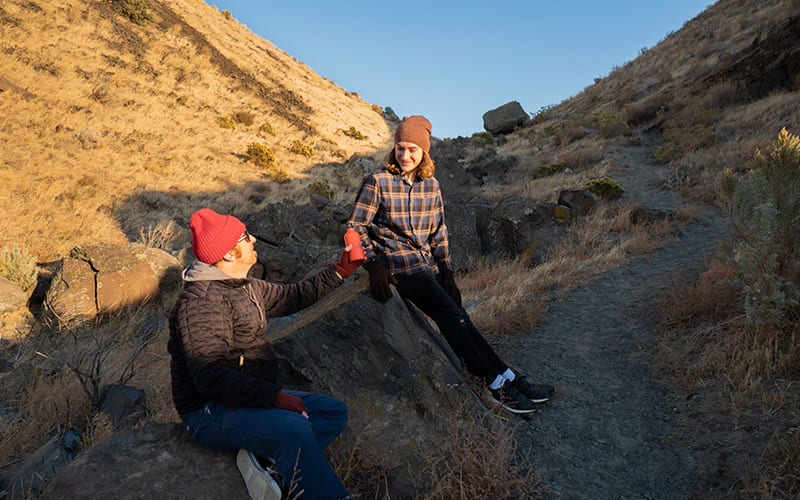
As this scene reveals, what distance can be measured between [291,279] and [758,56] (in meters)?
17.3

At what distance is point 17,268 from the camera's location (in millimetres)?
9336

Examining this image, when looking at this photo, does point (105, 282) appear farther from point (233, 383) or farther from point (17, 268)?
point (233, 383)

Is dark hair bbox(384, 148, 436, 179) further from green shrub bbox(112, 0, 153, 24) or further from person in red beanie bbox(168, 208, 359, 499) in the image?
green shrub bbox(112, 0, 153, 24)

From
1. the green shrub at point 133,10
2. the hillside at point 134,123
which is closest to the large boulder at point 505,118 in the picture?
the hillside at point 134,123

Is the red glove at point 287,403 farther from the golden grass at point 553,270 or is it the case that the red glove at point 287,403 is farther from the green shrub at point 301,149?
the green shrub at point 301,149

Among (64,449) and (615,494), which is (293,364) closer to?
(64,449)

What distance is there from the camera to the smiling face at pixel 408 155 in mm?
3412

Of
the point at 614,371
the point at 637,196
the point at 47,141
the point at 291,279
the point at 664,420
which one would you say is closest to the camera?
the point at 664,420

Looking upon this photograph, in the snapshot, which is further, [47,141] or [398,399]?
[47,141]

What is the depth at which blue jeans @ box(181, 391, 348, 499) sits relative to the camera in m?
2.05

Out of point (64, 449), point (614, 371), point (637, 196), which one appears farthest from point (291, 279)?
point (637, 196)

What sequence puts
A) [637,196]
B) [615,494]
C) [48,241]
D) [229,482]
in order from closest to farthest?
[229,482], [615,494], [637,196], [48,241]

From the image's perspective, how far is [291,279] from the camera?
9.18 metres

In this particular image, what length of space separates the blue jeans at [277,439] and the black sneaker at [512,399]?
67.7 inches
